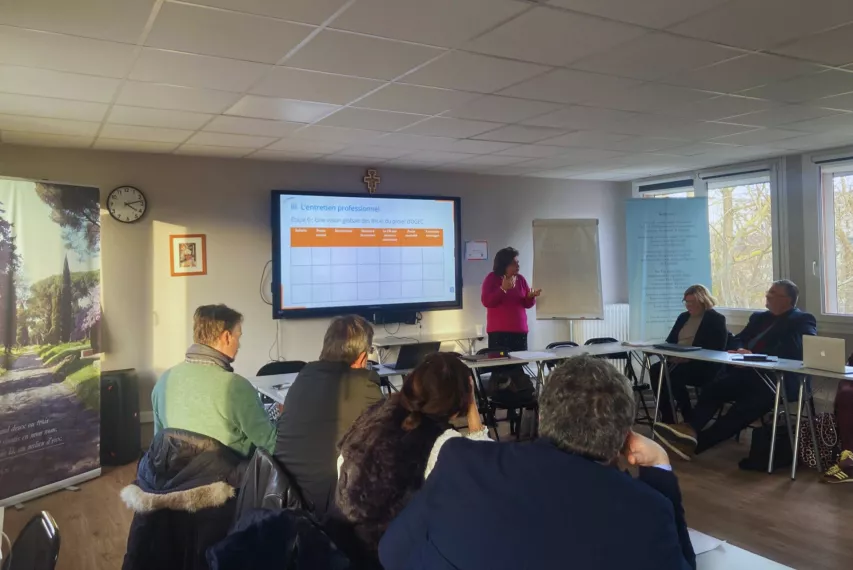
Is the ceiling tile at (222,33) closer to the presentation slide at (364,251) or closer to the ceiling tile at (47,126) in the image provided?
the ceiling tile at (47,126)

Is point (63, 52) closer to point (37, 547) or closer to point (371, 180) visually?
point (37, 547)

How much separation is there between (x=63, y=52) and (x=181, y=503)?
202 cm

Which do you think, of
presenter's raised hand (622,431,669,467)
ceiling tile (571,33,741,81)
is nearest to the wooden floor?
presenter's raised hand (622,431,669,467)

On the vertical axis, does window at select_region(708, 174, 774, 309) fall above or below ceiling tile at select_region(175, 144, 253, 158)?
below

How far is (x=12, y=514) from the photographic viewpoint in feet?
12.6

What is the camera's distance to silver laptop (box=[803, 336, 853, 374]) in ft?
13.3

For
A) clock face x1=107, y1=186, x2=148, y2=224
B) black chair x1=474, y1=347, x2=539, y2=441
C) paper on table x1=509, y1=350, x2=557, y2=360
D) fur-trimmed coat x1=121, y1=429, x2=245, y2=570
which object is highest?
clock face x1=107, y1=186, x2=148, y2=224

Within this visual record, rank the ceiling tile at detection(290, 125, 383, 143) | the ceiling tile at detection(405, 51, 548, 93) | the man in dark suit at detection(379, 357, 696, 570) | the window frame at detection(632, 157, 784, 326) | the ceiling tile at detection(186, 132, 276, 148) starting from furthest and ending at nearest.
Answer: the window frame at detection(632, 157, 784, 326)
the ceiling tile at detection(186, 132, 276, 148)
the ceiling tile at detection(290, 125, 383, 143)
the ceiling tile at detection(405, 51, 548, 93)
the man in dark suit at detection(379, 357, 696, 570)

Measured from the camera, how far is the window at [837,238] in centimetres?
575

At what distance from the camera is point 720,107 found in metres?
4.04

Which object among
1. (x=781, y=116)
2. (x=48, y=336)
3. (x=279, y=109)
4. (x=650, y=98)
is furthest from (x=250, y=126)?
(x=781, y=116)

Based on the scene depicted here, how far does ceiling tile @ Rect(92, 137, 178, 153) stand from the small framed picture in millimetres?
738

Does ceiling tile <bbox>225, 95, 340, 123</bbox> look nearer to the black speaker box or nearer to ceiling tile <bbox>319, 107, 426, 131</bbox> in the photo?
ceiling tile <bbox>319, 107, 426, 131</bbox>

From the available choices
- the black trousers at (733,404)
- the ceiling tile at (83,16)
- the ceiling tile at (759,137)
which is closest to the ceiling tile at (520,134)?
the ceiling tile at (759,137)
